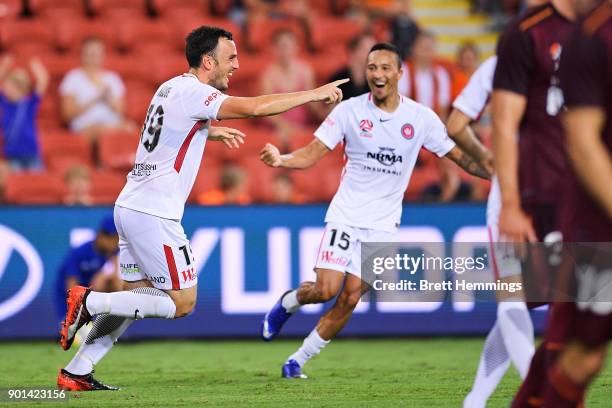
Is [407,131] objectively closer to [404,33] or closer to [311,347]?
[311,347]

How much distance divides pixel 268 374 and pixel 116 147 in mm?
5725

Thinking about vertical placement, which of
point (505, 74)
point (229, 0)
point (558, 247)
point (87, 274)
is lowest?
point (87, 274)

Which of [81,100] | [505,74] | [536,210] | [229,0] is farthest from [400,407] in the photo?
[229,0]

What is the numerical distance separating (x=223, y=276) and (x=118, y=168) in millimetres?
2833

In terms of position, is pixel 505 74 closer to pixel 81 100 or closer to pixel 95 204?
pixel 95 204

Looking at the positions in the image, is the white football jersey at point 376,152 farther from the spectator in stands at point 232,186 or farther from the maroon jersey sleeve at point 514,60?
the spectator in stands at point 232,186

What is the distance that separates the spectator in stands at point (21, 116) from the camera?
44.0 feet

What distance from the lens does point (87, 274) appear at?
1100 cm

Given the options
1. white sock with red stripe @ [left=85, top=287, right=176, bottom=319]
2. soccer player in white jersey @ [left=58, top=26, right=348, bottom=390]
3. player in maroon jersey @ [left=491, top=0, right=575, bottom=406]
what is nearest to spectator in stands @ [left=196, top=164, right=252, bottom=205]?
soccer player in white jersey @ [left=58, top=26, right=348, bottom=390]

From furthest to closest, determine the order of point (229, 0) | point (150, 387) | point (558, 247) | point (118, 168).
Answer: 1. point (229, 0)
2. point (118, 168)
3. point (150, 387)
4. point (558, 247)

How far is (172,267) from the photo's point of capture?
7500 mm

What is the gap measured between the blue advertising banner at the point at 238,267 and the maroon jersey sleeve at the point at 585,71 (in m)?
7.15

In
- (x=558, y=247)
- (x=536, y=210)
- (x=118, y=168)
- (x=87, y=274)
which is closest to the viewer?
(x=558, y=247)

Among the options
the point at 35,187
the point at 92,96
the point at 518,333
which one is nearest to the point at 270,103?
the point at 518,333
